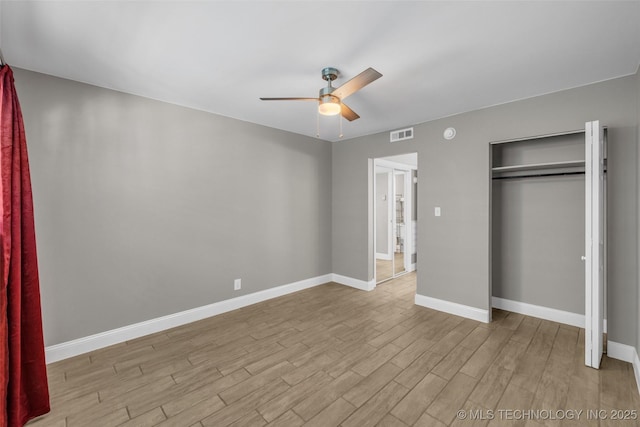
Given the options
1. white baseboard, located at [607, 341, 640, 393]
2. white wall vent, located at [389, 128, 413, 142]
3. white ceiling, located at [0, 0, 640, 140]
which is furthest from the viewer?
white wall vent, located at [389, 128, 413, 142]

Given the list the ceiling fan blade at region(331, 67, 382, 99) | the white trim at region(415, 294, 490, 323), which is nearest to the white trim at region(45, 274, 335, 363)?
the white trim at region(415, 294, 490, 323)

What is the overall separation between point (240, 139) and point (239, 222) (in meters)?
1.14

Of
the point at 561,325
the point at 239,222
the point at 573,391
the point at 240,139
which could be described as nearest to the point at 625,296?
the point at 561,325

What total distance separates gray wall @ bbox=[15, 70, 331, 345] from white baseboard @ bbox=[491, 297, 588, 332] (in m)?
3.00

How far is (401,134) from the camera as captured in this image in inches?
164

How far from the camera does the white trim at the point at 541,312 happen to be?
315 centimetres

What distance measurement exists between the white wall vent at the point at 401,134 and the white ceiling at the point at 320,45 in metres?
1.02

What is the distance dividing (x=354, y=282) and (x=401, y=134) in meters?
2.54

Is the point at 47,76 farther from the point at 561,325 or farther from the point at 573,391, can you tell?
the point at 561,325

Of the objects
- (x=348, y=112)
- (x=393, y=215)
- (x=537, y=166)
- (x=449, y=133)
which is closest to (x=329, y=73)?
(x=348, y=112)

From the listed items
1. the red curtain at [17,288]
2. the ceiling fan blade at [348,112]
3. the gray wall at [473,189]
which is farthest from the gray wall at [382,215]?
the red curtain at [17,288]

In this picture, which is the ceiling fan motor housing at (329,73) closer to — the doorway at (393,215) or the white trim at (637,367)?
the doorway at (393,215)

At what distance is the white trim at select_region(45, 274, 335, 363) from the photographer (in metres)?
2.57

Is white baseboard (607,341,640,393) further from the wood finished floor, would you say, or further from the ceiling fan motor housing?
the ceiling fan motor housing
